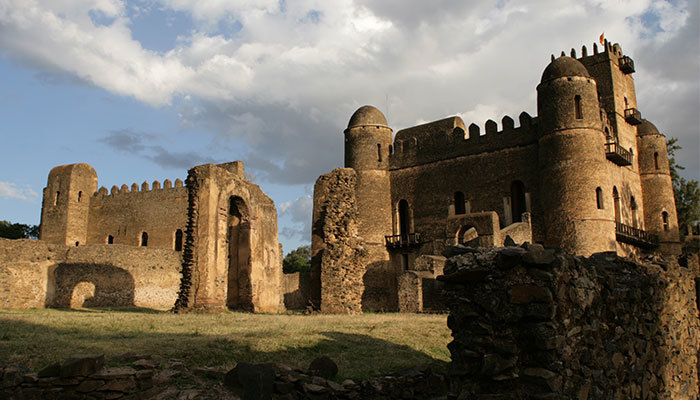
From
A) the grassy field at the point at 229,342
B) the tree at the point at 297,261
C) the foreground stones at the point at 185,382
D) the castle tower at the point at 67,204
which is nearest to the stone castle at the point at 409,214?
the grassy field at the point at 229,342

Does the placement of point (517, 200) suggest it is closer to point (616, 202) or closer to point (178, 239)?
point (616, 202)

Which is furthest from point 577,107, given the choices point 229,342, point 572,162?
point 229,342

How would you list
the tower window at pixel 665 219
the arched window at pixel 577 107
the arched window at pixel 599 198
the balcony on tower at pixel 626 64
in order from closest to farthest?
the arched window at pixel 599 198, the arched window at pixel 577 107, the tower window at pixel 665 219, the balcony on tower at pixel 626 64

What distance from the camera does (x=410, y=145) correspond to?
33.1 m

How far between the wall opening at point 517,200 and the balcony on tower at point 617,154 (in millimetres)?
4091

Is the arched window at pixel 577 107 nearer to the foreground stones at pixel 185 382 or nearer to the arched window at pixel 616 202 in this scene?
the arched window at pixel 616 202

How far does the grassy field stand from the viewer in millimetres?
7820

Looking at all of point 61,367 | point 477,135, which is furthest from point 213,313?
point 477,135

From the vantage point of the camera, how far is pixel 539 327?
5.28m

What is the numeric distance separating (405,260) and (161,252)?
1248cm

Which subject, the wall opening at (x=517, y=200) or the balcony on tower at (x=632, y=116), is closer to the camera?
the wall opening at (x=517, y=200)

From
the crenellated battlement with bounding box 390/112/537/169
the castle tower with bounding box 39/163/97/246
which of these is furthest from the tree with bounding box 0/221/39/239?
the crenellated battlement with bounding box 390/112/537/169

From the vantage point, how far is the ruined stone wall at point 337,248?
766 inches

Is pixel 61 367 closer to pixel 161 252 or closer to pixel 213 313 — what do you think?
pixel 213 313
